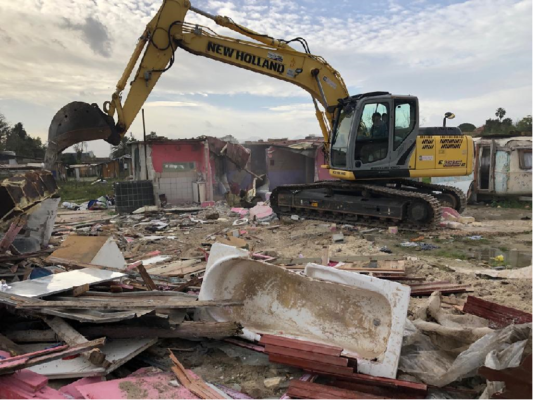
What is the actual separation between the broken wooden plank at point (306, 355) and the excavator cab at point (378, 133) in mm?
6598

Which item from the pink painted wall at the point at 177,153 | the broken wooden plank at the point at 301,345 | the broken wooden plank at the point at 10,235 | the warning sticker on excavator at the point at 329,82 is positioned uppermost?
the warning sticker on excavator at the point at 329,82

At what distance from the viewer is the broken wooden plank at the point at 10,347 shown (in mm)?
3166

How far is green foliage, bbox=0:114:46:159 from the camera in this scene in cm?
3266

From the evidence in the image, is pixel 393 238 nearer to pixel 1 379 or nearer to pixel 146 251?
pixel 146 251

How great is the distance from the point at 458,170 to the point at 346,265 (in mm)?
5252

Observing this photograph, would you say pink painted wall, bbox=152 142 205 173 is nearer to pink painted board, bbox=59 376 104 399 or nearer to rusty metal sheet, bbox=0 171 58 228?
rusty metal sheet, bbox=0 171 58 228

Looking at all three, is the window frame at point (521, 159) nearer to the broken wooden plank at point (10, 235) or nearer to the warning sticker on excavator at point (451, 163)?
the warning sticker on excavator at point (451, 163)

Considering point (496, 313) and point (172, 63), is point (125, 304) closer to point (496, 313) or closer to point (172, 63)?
point (496, 313)

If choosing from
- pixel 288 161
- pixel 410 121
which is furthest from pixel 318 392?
pixel 288 161

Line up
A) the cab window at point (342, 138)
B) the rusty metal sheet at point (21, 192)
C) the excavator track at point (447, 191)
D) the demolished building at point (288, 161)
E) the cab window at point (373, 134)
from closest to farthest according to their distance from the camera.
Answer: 1. the rusty metal sheet at point (21, 192)
2. the cab window at point (373, 134)
3. the cab window at point (342, 138)
4. the excavator track at point (447, 191)
5. the demolished building at point (288, 161)

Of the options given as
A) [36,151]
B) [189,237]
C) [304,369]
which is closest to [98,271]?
[304,369]

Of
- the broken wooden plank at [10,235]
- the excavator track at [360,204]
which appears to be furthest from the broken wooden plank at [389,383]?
the excavator track at [360,204]

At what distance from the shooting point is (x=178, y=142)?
15.0 meters

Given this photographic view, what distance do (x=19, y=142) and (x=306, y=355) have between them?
39.2 metres
